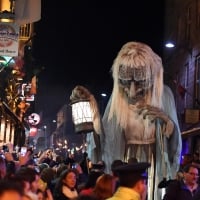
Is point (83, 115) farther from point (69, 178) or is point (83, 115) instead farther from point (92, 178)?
point (69, 178)

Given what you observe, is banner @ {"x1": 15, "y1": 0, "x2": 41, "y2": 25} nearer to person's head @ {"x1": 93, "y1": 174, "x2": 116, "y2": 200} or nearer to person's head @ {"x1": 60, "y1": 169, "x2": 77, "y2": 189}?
person's head @ {"x1": 60, "y1": 169, "x2": 77, "y2": 189}

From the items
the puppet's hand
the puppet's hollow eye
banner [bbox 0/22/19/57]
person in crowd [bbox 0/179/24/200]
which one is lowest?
person in crowd [bbox 0/179/24/200]

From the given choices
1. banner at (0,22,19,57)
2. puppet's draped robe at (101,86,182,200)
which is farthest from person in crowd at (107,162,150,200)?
banner at (0,22,19,57)

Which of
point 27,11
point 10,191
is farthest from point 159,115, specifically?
point 27,11

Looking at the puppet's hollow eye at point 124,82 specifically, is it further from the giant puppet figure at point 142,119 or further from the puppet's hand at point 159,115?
the puppet's hand at point 159,115

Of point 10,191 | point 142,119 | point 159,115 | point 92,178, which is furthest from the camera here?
point 92,178

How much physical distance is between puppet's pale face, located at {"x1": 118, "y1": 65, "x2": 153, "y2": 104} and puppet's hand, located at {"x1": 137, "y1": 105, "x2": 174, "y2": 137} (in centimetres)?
20

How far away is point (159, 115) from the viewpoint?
7051 mm

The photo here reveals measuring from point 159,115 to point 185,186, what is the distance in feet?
3.43

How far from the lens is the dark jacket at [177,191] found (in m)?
6.95

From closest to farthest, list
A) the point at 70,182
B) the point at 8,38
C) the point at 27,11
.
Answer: the point at 70,182 → the point at 27,11 → the point at 8,38

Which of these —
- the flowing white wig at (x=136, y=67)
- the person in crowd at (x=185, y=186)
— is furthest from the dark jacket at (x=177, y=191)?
the flowing white wig at (x=136, y=67)

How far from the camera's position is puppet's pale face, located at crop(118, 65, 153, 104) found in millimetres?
7254

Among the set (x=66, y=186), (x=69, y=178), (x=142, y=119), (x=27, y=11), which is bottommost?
(x=66, y=186)
